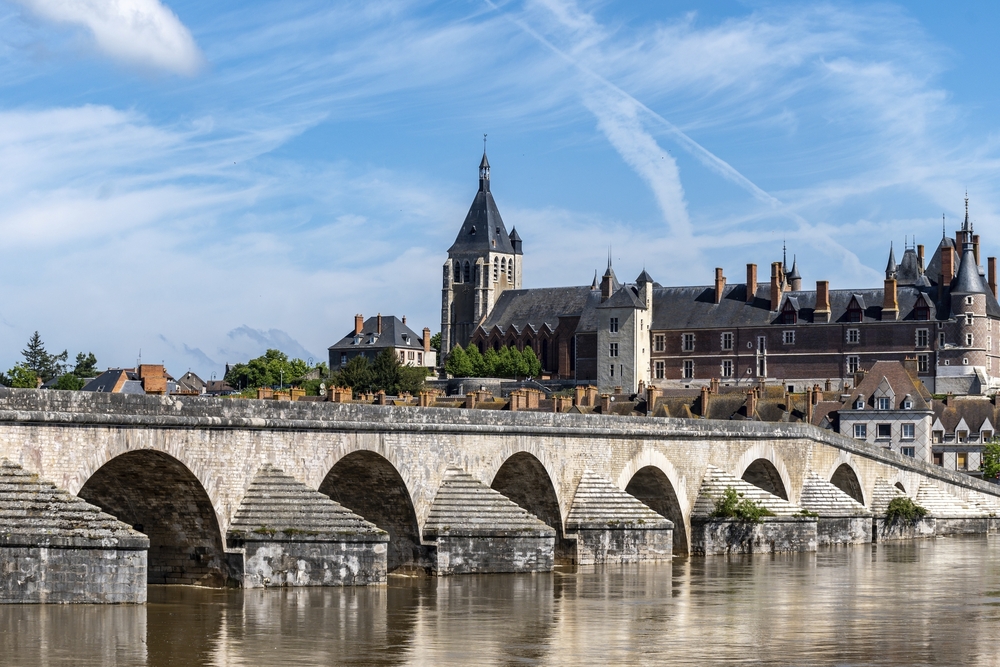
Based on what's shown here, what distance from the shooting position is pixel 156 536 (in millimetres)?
26500

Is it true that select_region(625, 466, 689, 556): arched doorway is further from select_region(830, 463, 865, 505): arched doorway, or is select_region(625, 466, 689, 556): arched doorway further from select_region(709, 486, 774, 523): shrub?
select_region(830, 463, 865, 505): arched doorway

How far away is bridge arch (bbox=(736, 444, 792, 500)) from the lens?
44688 millimetres

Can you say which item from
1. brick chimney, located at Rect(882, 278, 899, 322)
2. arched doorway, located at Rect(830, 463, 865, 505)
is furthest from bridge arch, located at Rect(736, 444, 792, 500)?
brick chimney, located at Rect(882, 278, 899, 322)

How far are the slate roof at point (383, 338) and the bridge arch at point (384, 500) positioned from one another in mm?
Result: 113301

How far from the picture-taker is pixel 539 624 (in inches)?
933

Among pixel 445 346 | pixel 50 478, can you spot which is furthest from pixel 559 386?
pixel 50 478

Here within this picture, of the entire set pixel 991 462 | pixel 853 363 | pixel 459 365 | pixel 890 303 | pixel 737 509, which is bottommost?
pixel 737 509

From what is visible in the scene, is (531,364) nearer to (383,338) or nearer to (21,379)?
(383,338)

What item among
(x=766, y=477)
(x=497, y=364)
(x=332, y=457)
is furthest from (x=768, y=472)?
(x=497, y=364)

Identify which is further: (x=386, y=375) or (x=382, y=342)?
(x=382, y=342)

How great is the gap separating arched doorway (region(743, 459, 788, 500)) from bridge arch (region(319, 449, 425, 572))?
57.0 feet

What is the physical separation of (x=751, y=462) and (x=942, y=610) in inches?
671

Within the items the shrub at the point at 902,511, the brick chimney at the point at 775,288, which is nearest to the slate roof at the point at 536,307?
the brick chimney at the point at 775,288

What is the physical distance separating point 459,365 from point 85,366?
99.3 feet
